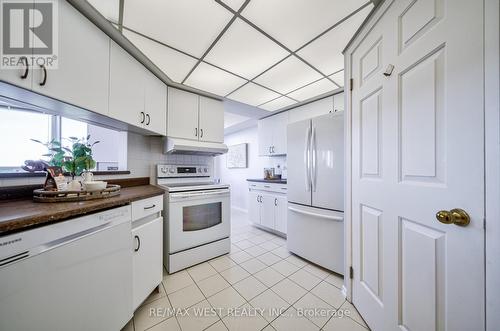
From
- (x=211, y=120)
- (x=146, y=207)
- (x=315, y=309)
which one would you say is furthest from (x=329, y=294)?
(x=211, y=120)

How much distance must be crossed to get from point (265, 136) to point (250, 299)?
109 inches

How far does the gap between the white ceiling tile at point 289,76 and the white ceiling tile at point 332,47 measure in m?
0.10

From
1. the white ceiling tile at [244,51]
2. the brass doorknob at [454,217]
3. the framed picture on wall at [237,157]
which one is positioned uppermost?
the white ceiling tile at [244,51]

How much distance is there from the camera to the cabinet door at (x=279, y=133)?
3209 millimetres

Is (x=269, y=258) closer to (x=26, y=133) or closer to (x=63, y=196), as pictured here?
(x=63, y=196)

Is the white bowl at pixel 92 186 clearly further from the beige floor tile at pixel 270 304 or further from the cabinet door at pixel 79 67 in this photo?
the beige floor tile at pixel 270 304

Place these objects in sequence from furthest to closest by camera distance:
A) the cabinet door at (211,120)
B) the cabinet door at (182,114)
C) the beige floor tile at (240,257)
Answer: the cabinet door at (211,120) → the cabinet door at (182,114) → the beige floor tile at (240,257)

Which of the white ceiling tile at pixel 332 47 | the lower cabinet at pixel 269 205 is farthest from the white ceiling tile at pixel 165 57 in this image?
the lower cabinet at pixel 269 205

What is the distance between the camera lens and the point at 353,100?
1404 millimetres

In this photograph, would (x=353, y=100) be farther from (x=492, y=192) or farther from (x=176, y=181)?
(x=176, y=181)

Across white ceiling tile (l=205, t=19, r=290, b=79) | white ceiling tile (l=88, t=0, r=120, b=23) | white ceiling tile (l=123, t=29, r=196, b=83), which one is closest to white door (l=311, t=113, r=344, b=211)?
white ceiling tile (l=205, t=19, r=290, b=79)

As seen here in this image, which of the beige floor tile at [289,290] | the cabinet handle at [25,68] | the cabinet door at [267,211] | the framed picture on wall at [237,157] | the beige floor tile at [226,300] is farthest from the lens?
the framed picture on wall at [237,157]

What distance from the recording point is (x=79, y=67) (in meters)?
1.11

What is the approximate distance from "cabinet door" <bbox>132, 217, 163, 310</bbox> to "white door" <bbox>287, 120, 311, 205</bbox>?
1538mm
